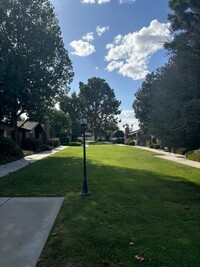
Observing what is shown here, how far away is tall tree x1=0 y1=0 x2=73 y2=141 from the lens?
2425cm

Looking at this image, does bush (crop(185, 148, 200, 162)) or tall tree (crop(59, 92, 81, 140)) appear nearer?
bush (crop(185, 148, 200, 162))

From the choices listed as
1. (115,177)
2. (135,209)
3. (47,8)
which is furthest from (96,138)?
(135,209)

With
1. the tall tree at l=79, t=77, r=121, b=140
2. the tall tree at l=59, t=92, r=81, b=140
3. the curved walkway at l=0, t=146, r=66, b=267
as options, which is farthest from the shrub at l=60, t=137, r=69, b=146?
the curved walkway at l=0, t=146, r=66, b=267

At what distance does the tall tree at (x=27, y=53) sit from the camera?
955 inches

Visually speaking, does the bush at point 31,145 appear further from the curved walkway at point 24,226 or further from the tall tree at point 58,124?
the curved walkway at point 24,226

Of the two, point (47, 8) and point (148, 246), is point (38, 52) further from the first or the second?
point (148, 246)

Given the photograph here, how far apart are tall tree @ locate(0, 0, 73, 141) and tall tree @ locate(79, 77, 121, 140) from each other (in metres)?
61.6

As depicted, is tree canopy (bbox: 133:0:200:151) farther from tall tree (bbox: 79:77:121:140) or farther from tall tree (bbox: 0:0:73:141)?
tall tree (bbox: 79:77:121:140)

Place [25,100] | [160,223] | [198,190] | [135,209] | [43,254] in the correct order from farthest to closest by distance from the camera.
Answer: [25,100] → [198,190] → [135,209] → [160,223] → [43,254]

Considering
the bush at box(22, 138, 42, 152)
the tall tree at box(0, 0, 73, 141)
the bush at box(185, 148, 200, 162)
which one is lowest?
the bush at box(185, 148, 200, 162)

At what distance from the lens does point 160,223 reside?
643 centimetres

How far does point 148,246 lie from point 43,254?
1.71 meters

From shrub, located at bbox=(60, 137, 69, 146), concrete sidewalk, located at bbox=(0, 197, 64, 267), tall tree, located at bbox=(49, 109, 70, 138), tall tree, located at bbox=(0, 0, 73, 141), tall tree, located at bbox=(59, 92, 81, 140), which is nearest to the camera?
concrete sidewalk, located at bbox=(0, 197, 64, 267)

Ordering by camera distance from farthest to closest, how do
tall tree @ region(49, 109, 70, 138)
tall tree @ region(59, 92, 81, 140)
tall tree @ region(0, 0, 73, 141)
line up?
tall tree @ region(59, 92, 81, 140), tall tree @ region(49, 109, 70, 138), tall tree @ region(0, 0, 73, 141)
